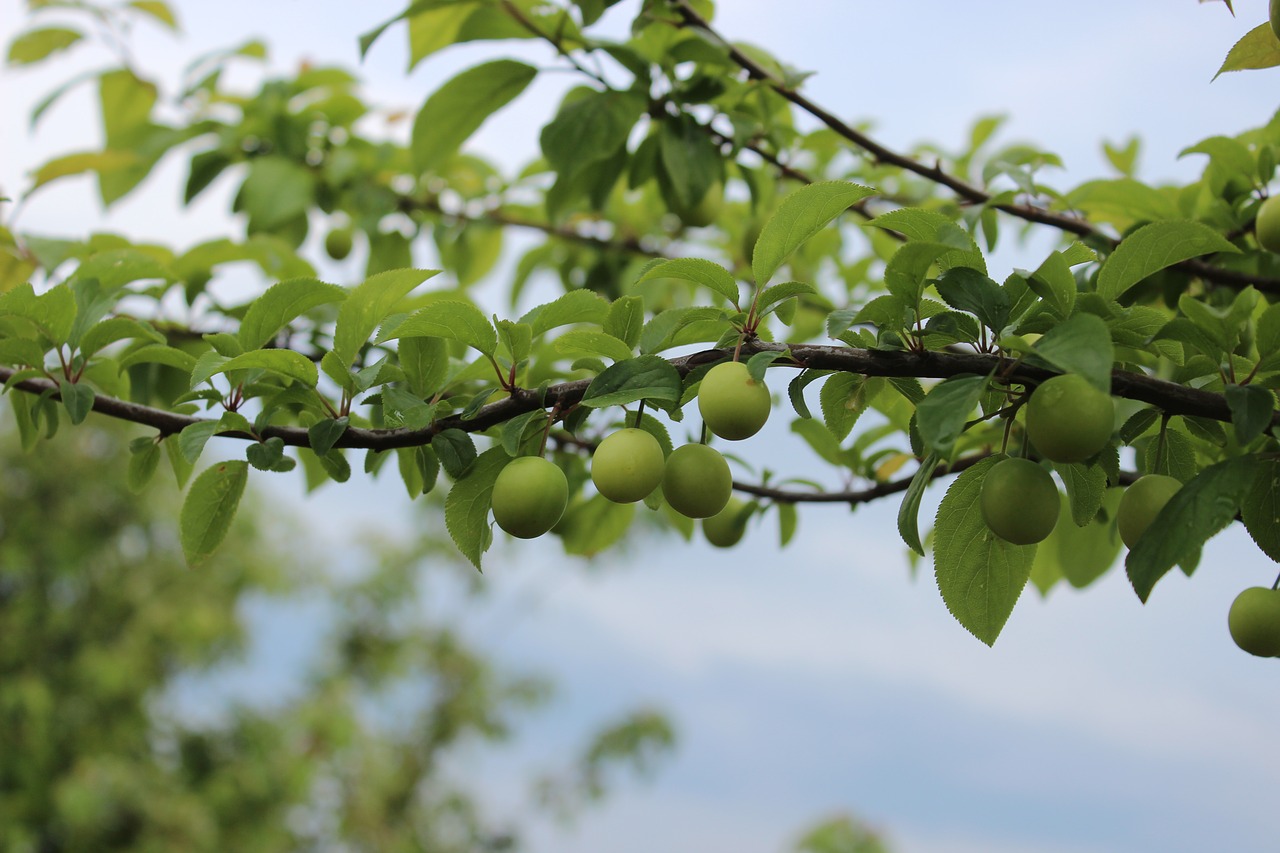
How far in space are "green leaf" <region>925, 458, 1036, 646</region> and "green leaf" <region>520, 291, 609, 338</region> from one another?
0.23 meters

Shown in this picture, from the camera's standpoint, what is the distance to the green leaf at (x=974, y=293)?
19.8 inches

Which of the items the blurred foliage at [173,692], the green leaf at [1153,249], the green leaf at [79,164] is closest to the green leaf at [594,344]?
the green leaf at [1153,249]

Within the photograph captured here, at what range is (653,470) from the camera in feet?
1.75

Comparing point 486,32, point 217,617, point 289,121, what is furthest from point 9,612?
point 486,32

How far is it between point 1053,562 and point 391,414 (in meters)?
0.76

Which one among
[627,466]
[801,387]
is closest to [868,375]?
[801,387]

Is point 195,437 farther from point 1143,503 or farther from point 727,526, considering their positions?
point 1143,503

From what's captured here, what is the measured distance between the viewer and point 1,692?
4.54 m

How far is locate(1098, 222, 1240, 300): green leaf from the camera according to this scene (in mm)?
505

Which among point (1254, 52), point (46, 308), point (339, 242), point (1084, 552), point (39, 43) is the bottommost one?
point (46, 308)

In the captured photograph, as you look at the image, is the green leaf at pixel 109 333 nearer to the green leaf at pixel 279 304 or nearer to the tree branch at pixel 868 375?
A: the green leaf at pixel 279 304

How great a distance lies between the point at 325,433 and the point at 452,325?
0.10m

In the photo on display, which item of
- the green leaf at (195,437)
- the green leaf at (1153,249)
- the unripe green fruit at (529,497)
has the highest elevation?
the green leaf at (1153,249)

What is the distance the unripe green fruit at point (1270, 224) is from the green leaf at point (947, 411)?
1.33 ft
